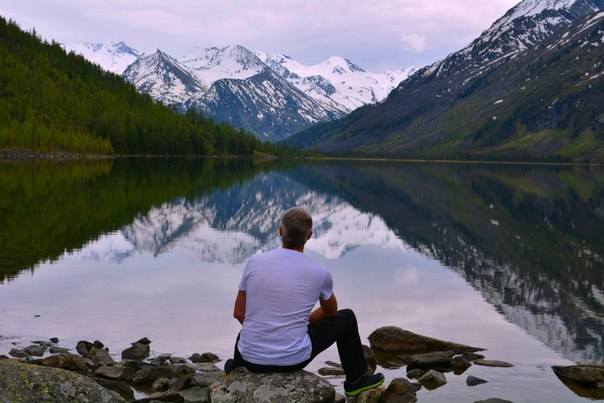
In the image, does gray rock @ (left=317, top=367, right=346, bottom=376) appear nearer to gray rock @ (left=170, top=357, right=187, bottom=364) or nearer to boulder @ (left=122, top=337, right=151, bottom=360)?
gray rock @ (left=170, top=357, right=187, bottom=364)

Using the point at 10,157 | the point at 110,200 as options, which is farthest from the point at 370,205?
the point at 10,157

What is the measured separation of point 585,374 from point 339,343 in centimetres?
1075

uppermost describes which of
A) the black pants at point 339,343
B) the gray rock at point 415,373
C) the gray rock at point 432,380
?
the black pants at point 339,343

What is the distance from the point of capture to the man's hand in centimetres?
1478

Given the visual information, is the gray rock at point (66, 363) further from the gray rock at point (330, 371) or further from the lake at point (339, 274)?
the gray rock at point (330, 371)

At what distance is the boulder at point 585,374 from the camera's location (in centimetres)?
2206

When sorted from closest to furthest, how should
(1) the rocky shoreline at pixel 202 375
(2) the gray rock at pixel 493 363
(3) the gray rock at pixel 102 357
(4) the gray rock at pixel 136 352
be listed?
(1) the rocky shoreline at pixel 202 375 < (3) the gray rock at pixel 102 357 < (4) the gray rock at pixel 136 352 < (2) the gray rock at pixel 493 363

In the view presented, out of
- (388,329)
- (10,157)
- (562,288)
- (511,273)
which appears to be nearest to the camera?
(388,329)

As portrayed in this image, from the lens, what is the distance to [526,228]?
70188mm

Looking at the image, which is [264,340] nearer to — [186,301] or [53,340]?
[53,340]

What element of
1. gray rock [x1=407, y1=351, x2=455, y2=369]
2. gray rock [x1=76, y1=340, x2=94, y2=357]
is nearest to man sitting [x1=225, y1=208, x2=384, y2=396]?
gray rock [x1=407, y1=351, x2=455, y2=369]

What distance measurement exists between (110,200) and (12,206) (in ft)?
48.1

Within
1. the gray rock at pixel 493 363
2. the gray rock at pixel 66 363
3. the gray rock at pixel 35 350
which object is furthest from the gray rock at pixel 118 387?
the gray rock at pixel 493 363

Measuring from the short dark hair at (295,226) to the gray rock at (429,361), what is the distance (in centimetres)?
1105
